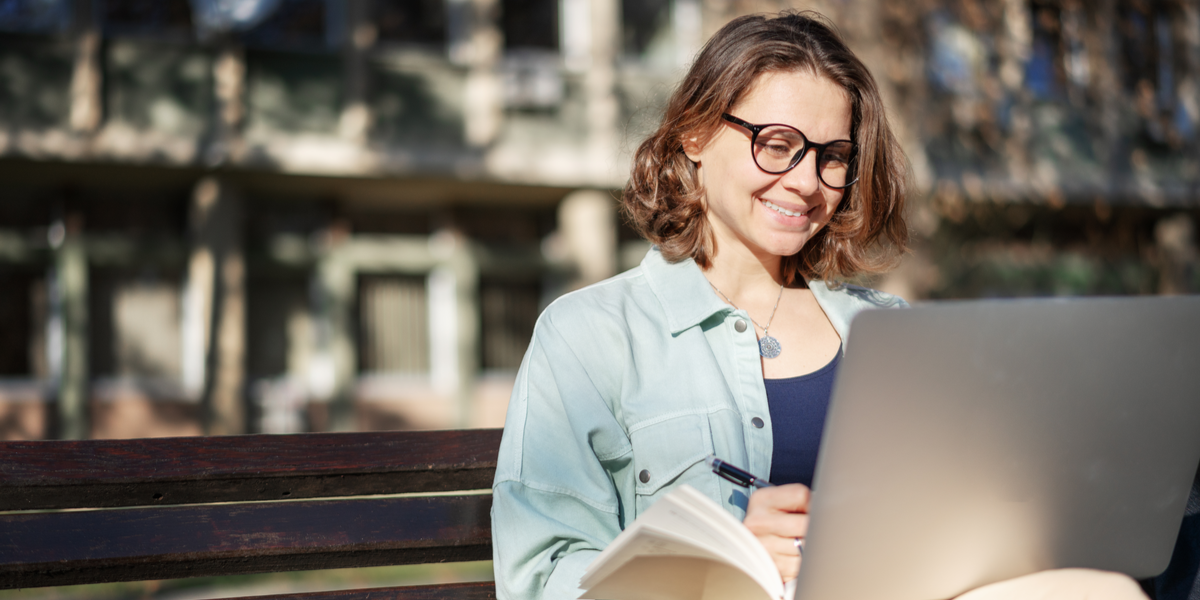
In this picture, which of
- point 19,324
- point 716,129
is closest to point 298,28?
point 19,324

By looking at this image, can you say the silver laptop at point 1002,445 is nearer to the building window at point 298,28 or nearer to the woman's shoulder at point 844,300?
the woman's shoulder at point 844,300

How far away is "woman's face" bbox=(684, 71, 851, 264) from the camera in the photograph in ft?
6.22

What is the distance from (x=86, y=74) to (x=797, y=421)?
924cm

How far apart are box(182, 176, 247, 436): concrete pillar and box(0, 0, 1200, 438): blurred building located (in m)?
0.02

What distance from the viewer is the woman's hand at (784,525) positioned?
1.32 m

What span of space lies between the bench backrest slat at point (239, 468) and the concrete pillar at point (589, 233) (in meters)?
8.08

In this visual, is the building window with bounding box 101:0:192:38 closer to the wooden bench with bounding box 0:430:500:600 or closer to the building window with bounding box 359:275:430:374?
the building window with bounding box 359:275:430:374

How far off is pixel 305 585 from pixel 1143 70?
11.6 m

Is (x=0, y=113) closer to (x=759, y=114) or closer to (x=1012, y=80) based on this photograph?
(x=759, y=114)

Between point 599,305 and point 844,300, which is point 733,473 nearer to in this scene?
point 599,305

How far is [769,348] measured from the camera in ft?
6.57

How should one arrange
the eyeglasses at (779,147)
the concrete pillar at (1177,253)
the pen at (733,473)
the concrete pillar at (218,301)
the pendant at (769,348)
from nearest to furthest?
the pen at (733,473) → the eyeglasses at (779,147) → the pendant at (769,348) → the concrete pillar at (218,301) → the concrete pillar at (1177,253)

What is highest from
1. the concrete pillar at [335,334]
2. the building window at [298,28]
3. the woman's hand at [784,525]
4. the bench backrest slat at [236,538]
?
the building window at [298,28]

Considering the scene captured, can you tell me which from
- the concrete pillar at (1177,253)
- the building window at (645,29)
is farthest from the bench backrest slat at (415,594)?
the concrete pillar at (1177,253)
